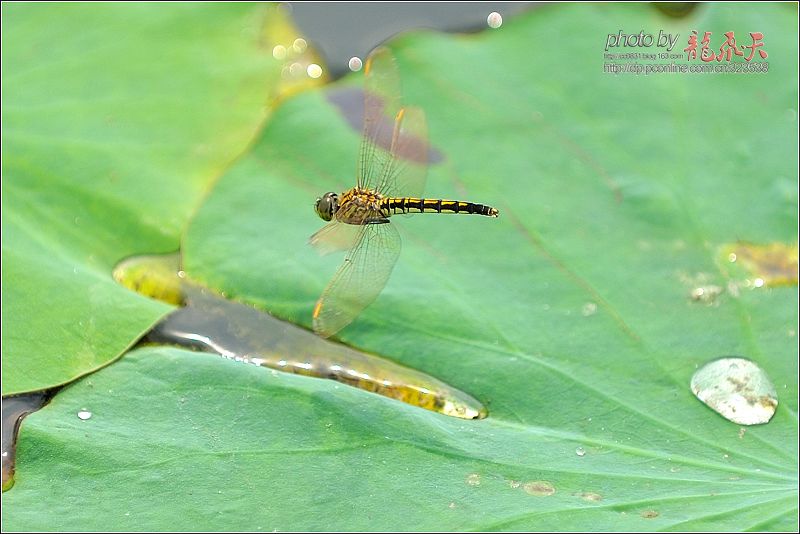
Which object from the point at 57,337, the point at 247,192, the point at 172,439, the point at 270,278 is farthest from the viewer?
the point at 247,192

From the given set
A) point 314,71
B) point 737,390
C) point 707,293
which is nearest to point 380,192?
point 314,71

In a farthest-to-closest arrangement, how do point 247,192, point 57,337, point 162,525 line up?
point 247,192
point 57,337
point 162,525

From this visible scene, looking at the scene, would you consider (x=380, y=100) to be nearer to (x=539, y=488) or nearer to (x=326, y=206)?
(x=326, y=206)

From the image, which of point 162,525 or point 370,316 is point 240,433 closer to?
point 162,525

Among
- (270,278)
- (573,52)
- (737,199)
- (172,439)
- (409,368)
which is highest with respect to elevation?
Result: (573,52)

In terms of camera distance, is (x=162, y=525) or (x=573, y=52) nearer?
(x=162, y=525)

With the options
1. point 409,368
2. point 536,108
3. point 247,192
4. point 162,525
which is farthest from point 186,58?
point 162,525

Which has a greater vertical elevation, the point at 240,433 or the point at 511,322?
the point at 511,322
